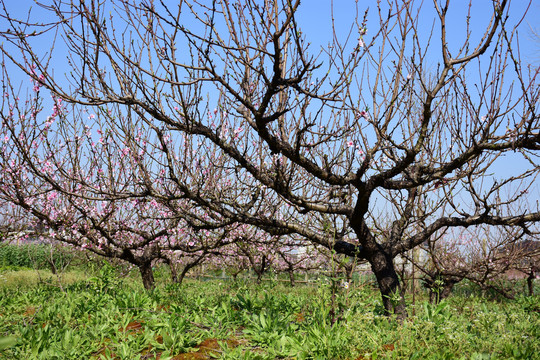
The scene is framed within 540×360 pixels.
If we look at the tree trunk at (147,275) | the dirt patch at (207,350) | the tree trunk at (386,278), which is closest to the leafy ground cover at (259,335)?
the dirt patch at (207,350)

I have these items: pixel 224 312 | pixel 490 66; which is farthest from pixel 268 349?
pixel 490 66

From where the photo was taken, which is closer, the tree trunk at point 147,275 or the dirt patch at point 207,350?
the dirt patch at point 207,350

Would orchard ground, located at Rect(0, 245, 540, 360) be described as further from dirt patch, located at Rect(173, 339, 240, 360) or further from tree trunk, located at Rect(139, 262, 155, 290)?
tree trunk, located at Rect(139, 262, 155, 290)

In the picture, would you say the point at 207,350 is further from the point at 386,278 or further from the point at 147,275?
the point at 147,275

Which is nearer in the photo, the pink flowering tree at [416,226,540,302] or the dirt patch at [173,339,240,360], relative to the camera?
the dirt patch at [173,339,240,360]

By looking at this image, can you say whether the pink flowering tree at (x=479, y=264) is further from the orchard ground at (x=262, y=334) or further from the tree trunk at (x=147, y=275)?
the tree trunk at (x=147, y=275)

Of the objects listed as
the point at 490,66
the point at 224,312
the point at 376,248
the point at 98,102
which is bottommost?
the point at 224,312

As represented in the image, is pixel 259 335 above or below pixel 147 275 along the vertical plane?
below

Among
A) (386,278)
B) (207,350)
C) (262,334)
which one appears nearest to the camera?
(207,350)

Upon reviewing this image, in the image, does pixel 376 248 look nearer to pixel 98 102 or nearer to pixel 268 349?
pixel 268 349

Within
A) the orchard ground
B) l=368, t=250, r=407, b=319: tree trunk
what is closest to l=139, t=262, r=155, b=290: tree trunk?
the orchard ground

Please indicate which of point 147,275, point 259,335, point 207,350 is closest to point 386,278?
point 259,335

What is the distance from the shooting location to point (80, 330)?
15.1 ft

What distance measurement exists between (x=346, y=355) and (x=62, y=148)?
710cm
